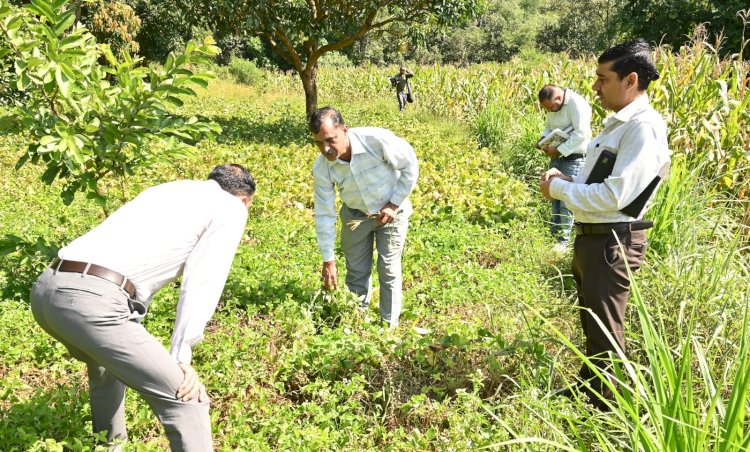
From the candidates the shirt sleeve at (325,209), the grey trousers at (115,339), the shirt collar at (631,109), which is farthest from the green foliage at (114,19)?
the shirt collar at (631,109)

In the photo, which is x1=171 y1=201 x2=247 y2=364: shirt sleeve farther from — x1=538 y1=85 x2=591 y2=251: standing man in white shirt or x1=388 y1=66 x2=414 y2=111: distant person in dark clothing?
A: x1=388 y1=66 x2=414 y2=111: distant person in dark clothing

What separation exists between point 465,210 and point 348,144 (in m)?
3.67

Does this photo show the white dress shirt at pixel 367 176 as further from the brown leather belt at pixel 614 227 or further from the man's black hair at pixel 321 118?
the brown leather belt at pixel 614 227

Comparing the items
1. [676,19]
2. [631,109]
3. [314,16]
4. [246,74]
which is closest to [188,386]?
[631,109]

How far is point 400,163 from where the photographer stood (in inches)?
176

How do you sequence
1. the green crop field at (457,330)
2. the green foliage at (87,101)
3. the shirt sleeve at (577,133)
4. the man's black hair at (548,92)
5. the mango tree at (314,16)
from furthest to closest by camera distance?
the mango tree at (314,16)
the man's black hair at (548,92)
the shirt sleeve at (577,133)
the green foliage at (87,101)
the green crop field at (457,330)

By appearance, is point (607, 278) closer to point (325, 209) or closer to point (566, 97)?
point (325, 209)

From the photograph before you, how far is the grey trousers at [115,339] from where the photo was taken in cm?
261

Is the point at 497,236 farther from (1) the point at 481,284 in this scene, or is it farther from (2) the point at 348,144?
(2) the point at 348,144

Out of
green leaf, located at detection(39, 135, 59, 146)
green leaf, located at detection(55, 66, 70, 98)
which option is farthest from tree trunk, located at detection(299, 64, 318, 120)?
green leaf, located at detection(55, 66, 70, 98)

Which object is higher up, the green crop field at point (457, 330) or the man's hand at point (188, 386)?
the man's hand at point (188, 386)

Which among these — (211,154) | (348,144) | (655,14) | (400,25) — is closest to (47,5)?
(348,144)

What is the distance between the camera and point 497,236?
6898mm

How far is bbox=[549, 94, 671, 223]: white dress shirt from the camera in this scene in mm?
2965
